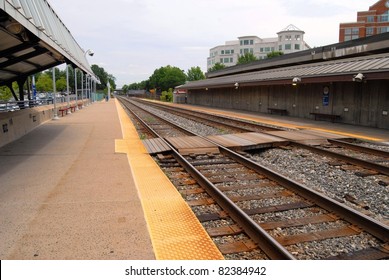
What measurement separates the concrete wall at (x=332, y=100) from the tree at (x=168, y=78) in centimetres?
8968

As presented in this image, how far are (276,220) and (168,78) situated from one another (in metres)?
121

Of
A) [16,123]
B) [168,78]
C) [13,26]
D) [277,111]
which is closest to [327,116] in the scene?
[277,111]

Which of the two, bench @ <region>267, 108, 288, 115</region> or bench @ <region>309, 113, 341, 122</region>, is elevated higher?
bench @ <region>267, 108, 288, 115</region>

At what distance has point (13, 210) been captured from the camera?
17.1 ft

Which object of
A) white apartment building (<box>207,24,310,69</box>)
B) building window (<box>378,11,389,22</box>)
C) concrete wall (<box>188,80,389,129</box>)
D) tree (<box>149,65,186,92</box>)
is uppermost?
building window (<box>378,11,389,22</box>)

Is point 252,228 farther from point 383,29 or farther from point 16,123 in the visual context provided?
point 383,29

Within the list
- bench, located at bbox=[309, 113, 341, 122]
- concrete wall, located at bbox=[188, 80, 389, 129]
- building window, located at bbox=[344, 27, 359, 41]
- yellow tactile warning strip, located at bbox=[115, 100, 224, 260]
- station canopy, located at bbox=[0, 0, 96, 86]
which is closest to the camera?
yellow tactile warning strip, located at bbox=[115, 100, 224, 260]

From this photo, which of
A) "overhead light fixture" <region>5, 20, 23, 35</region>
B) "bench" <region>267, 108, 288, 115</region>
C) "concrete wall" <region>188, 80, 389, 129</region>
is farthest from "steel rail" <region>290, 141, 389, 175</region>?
"bench" <region>267, 108, 288, 115</region>

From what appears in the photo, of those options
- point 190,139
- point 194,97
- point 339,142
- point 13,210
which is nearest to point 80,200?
point 13,210

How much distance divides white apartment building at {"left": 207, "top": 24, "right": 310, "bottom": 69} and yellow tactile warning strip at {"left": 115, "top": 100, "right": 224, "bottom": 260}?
356 feet

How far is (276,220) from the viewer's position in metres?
5.09

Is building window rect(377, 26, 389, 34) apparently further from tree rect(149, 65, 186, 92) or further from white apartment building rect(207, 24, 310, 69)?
tree rect(149, 65, 186, 92)

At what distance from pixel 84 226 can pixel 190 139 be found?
8.05m

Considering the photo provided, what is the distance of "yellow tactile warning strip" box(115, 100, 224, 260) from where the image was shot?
3.85 metres
